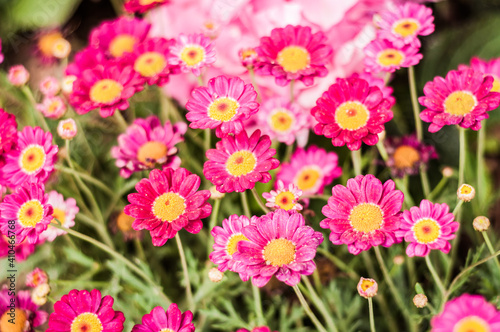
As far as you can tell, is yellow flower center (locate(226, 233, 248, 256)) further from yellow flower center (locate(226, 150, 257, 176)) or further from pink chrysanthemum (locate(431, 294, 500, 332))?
pink chrysanthemum (locate(431, 294, 500, 332))

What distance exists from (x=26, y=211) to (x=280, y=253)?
0.95ft

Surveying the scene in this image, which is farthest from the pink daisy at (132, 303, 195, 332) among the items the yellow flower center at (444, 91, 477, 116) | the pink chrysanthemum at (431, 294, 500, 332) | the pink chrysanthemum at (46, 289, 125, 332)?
the yellow flower center at (444, 91, 477, 116)

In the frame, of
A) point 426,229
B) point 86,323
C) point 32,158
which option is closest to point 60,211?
point 32,158

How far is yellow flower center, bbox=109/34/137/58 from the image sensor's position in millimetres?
772

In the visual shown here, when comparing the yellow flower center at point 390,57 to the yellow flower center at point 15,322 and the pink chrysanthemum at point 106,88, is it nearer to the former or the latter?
the pink chrysanthemum at point 106,88

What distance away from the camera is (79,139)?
93cm

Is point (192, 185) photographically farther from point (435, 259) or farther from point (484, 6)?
point (484, 6)

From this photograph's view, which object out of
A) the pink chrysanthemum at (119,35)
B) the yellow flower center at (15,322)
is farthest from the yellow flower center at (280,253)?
the pink chrysanthemum at (119,35)

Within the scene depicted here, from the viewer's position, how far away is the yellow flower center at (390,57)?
60cm

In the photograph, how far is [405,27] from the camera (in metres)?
0.63

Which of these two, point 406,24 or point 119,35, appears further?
point 119,35

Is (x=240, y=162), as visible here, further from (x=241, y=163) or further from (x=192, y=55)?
(x=192, y=55)

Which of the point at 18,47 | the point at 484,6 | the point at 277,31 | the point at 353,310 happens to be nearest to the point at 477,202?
the point at 353,310

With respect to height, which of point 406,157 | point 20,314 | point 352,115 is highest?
point 352,115
